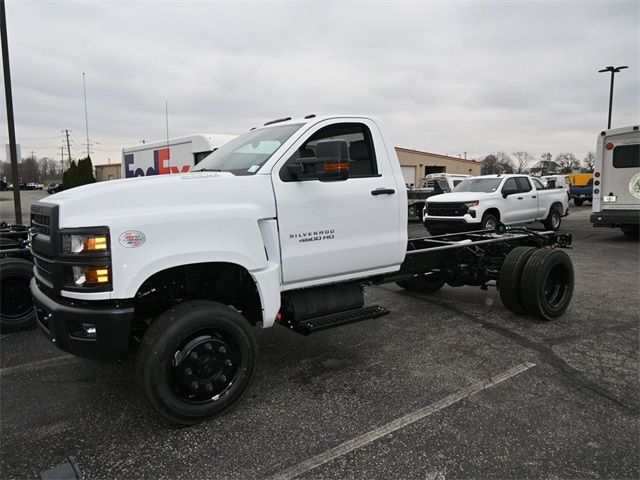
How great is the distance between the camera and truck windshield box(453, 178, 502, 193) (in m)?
15.0

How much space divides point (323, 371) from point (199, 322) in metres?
1.50

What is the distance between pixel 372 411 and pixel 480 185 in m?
13.0

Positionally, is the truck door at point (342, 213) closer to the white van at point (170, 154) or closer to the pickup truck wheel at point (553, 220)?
the white van at point (170, 154)

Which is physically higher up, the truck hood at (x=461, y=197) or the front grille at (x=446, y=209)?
the truck hood at (x=461, y=197)

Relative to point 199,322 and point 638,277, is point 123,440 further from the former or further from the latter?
point 638,277

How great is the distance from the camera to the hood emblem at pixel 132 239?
9.95 ft

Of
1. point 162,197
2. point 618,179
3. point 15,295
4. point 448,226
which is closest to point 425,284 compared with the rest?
point 162,197

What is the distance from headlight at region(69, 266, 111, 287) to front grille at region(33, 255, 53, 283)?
26 cm

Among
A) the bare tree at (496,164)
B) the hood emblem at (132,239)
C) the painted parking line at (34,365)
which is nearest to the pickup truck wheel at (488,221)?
the painted parking line at (34,365)

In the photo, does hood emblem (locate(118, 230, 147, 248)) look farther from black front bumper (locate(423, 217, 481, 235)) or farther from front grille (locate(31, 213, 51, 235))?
black front bumper (locate(423, 217, 481, 235))

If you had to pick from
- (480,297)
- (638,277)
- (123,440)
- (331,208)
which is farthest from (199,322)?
(638,277)

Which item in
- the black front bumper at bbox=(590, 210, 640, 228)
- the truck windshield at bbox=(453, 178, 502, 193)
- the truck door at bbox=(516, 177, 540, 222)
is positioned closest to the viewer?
the black front bumper at bbox=(590, 210, 640, 228)

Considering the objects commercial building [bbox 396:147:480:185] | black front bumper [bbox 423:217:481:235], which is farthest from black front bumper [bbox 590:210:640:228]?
commercial building [bbox 396:147:480:185]

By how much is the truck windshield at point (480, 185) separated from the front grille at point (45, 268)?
1356 cm
